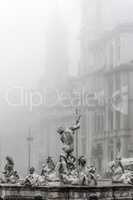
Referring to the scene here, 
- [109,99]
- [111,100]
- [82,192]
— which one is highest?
[109,99]

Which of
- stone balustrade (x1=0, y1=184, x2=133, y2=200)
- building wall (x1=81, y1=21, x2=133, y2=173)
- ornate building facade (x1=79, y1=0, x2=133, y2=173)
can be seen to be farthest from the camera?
ornate building facade (x1=79, y1=0, x2=133, y2=173)

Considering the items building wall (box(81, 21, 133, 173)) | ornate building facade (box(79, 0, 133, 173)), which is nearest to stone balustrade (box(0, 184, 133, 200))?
ornate building facade (box(79, 0, 133, 173))

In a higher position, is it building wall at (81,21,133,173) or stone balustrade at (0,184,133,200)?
building wall at (81,21,133,173)

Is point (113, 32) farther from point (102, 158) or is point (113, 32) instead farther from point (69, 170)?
point (69, 170)

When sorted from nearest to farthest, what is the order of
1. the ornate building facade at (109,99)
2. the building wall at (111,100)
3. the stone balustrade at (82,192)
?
1. the stone balustrade at (82,192)
2. the building wall at (111,100)
3. the ornate building facade at (109,99)

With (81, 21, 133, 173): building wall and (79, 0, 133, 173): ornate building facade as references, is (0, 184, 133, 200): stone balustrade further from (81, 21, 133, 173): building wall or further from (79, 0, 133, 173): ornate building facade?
(81, 21, 133, 173): building wall

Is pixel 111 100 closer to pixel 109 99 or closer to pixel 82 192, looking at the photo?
pixel 109 99

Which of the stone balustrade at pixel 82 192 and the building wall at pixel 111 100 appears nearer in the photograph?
the stone balustrade at pixel 82 192

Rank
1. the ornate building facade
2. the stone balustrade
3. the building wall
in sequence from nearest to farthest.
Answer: the stone balustrade, the building wall, the ornate building facade

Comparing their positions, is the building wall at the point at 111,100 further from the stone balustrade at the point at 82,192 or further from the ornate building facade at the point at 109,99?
the stone balustrade at the point at 82,192

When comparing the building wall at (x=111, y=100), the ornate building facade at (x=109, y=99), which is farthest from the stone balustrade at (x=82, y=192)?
the building wall at (x=111, y=100)

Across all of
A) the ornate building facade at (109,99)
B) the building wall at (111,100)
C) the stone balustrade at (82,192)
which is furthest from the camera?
the ornate building facade at (109,99)

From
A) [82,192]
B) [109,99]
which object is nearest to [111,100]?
[109,99]

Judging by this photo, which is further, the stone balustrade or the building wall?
the building wall
